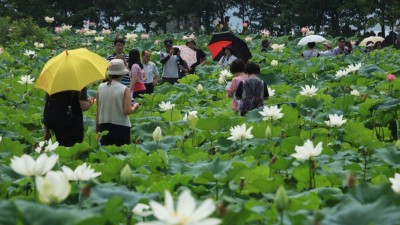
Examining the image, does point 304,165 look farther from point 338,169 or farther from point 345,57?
point 345,57

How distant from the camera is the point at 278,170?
147 inches

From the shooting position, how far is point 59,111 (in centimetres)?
493

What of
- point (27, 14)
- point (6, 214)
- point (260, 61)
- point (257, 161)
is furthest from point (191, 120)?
point (27, 14)

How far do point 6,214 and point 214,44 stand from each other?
28.7 ft

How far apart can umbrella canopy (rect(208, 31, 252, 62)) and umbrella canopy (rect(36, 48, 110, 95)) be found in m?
5.05

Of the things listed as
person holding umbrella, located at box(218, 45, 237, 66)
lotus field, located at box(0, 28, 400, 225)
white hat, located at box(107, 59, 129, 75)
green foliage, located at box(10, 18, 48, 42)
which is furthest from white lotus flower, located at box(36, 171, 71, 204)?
green foliage, located at box(10, 18, 48, 42)

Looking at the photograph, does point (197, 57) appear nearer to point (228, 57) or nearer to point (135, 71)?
point (228, 57)

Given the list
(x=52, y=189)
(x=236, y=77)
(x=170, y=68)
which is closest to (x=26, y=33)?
(x=170, y=68)

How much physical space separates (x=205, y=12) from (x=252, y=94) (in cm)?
2108

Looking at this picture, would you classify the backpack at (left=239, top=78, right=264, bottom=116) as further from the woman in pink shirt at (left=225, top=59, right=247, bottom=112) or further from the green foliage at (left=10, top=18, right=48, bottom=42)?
the green foliage at (left=10, top=18, right=48, bottom=42)

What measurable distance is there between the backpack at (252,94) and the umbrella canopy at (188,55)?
516cm

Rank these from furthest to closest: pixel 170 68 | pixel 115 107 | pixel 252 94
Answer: pixel 170 68 → pixel 252 94 → pixel 115 107

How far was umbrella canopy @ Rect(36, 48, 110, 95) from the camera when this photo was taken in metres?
4.80

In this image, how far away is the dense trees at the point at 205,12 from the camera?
21828 millimetres
